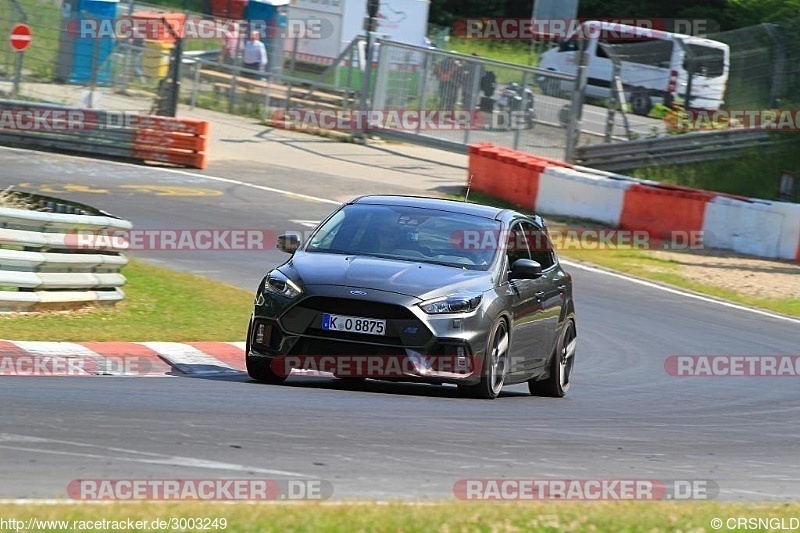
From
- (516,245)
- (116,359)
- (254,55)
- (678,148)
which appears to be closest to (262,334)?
(116,359)

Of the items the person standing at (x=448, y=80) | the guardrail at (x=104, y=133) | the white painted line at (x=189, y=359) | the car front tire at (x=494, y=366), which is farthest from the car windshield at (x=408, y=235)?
the person standing at (x=448, y=80)

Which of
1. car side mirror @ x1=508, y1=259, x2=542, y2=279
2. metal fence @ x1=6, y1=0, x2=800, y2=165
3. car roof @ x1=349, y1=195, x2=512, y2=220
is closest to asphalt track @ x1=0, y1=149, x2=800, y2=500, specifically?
car side mirror @ x1=508, y1=259, x2=542, y2=279

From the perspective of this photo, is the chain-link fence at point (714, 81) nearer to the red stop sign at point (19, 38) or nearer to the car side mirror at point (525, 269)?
the red stop sign at point (19, 38)

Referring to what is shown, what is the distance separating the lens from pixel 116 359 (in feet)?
36.4

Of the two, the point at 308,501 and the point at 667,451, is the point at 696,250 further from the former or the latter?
the point at 308,501

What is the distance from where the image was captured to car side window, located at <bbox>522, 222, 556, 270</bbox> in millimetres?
11703

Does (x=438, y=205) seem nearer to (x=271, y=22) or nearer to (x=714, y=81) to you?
(x=714, y=81)

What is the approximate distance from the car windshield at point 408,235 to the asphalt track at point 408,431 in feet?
3.43

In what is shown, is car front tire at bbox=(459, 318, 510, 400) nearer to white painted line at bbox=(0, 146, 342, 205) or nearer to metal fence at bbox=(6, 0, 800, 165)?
white painted line at bbox=(0, 146, 342, 205)

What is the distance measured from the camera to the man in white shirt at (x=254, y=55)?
1356 inches

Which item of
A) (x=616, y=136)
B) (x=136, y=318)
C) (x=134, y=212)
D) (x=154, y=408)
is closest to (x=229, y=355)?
(x=136, y=318)

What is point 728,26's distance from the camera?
179 ft

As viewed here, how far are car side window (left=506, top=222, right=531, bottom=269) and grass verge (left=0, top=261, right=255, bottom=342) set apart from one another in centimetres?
325

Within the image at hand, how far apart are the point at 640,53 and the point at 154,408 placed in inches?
974
